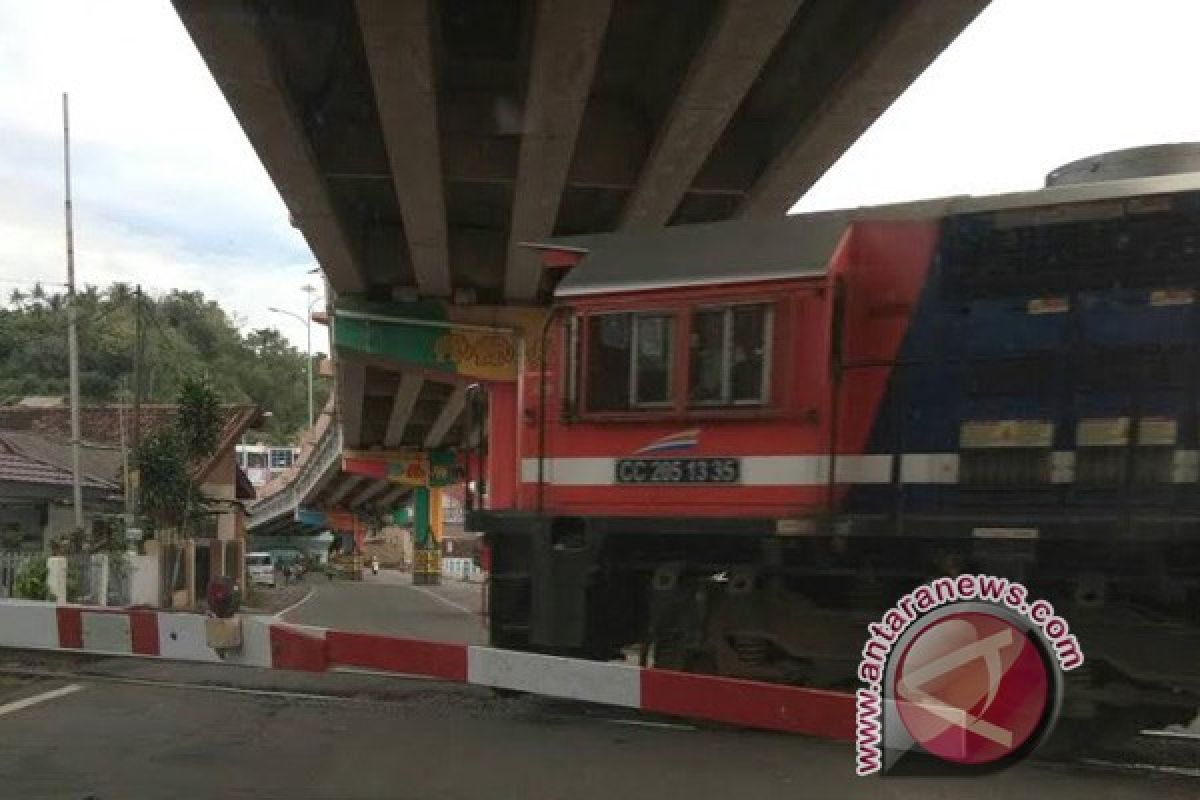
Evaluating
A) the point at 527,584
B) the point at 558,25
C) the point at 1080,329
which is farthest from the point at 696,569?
the point at 558,25

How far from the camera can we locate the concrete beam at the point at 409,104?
27.3ft

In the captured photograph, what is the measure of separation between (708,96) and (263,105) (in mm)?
3924

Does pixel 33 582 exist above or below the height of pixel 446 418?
below

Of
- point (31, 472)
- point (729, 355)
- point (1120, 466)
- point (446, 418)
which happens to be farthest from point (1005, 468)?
point (446, 418)

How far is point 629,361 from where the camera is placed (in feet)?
25.3

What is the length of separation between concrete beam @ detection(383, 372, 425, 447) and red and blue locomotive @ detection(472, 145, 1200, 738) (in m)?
14.1

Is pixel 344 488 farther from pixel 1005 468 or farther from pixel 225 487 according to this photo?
pixel 1005 468

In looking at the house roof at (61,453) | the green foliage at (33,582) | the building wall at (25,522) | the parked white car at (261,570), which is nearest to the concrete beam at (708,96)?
the green foliage at (33,582)

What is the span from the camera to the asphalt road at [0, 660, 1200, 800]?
20.2 ft

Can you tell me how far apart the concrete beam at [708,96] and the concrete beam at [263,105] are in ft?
11.5

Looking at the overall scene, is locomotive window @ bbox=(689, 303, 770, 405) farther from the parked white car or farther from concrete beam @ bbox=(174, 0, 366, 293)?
the parked white car

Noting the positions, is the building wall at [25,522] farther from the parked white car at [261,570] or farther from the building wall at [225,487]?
the parked white car at [261,570]

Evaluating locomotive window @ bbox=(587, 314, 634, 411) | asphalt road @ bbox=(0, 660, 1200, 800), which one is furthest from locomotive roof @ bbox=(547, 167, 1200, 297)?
asphalt road @ bbox=(0, 660, 1200, 800)

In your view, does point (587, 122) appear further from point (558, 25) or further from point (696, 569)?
point (696, 569)
